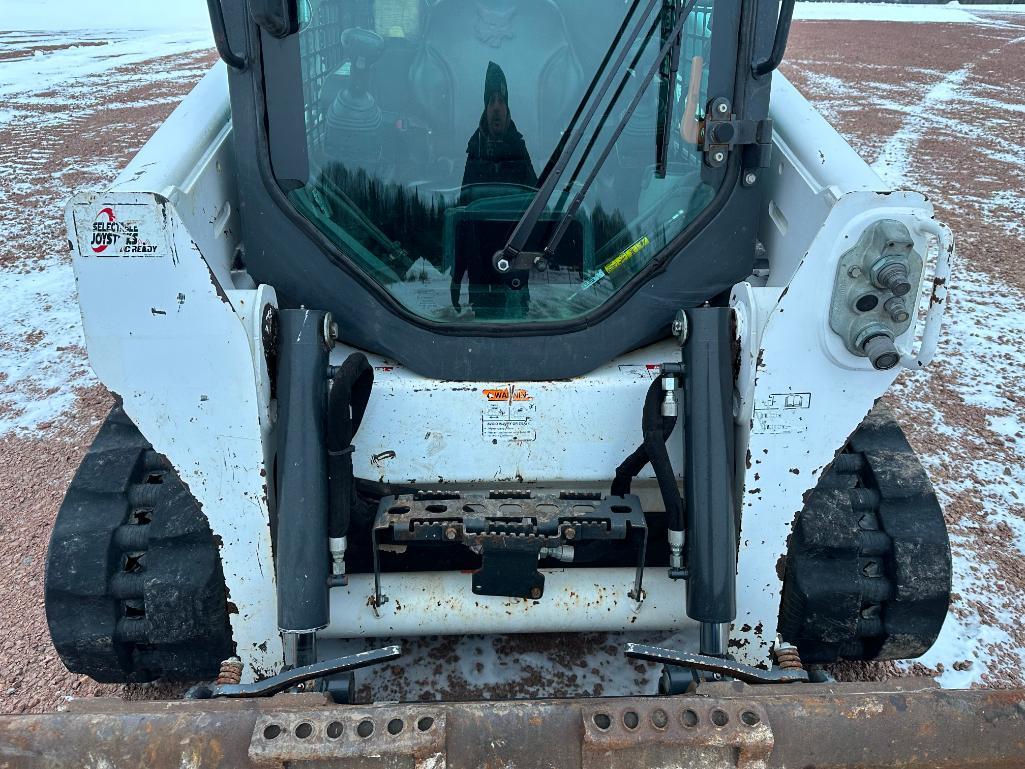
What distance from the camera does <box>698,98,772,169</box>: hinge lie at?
2221 mm

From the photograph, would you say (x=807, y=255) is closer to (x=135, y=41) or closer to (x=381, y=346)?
(x=381, y=346)

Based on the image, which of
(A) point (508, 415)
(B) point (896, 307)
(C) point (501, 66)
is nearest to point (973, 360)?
(B) point (896, 307)

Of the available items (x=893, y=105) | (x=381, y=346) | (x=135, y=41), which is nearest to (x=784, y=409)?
(x=381, y=346)

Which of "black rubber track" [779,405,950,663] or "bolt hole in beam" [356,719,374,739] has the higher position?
"bolt hole in beam" [356,719,374,739]

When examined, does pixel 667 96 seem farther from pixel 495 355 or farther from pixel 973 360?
pixel 973 360

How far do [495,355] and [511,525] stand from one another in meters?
0.48

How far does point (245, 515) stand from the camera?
7.14ft

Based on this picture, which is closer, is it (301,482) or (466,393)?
(301,482)

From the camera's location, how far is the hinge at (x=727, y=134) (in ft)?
7.29

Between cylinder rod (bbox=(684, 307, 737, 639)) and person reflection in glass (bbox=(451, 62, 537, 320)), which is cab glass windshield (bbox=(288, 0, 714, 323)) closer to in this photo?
person reflection in glass (bbox=(451, 62, 537, 320))

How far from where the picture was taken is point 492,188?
2314 millimetres

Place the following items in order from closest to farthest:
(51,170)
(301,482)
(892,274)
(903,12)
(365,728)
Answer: (365,728)
(892,274)
(301,482)
(51,170)
(903,12)

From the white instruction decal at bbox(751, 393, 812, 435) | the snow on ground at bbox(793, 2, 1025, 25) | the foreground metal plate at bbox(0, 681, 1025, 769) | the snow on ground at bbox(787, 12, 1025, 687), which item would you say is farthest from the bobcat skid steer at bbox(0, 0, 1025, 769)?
the snow on ground at bbox(793, 2, 1025, 25)

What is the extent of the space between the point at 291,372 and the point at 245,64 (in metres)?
0.77
